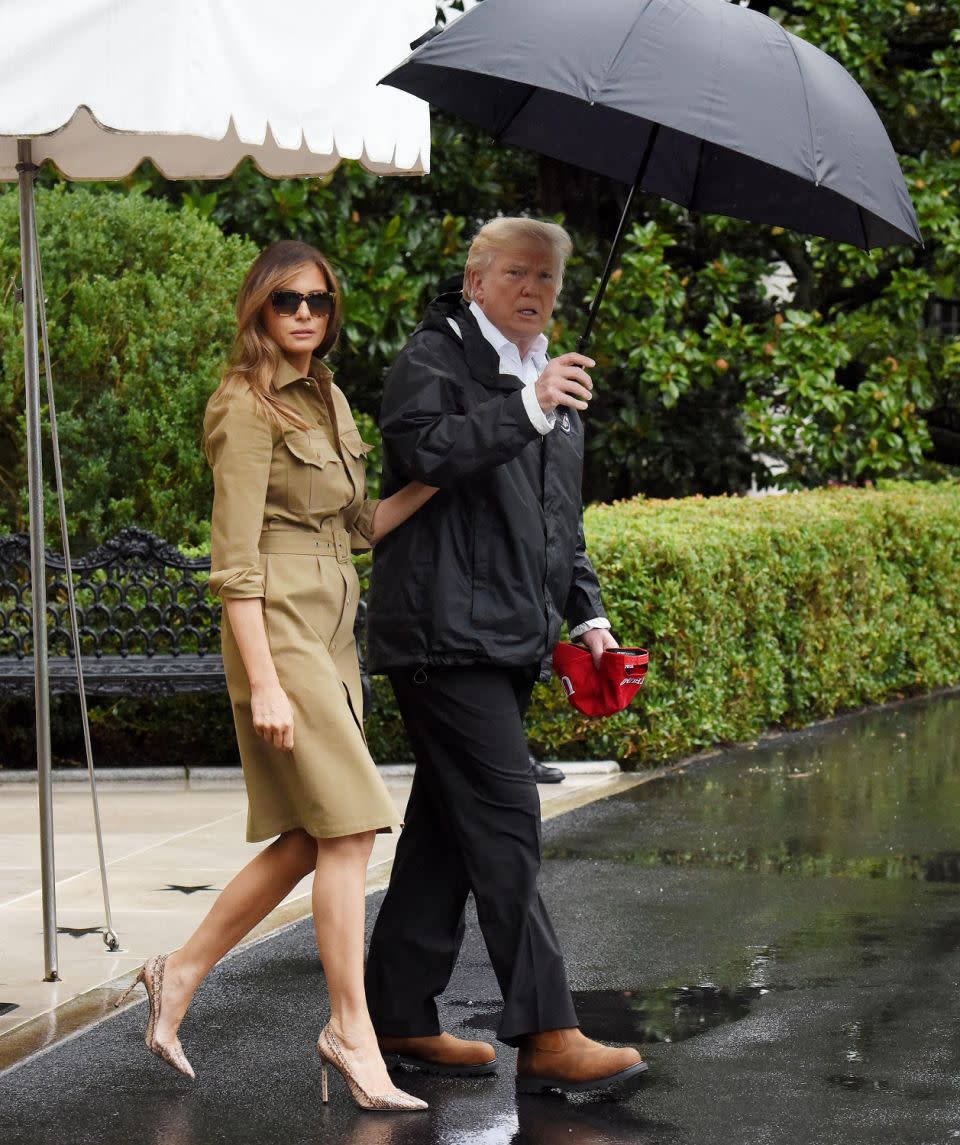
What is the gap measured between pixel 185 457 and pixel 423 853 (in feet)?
18.6

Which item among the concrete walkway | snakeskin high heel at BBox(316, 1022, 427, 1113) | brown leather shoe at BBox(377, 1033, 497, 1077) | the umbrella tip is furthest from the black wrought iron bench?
snakeskin high heel at BBox(316, 1022, 427, 1113)

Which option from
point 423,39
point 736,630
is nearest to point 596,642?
point 423,39

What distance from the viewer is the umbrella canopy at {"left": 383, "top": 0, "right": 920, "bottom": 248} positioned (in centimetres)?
434

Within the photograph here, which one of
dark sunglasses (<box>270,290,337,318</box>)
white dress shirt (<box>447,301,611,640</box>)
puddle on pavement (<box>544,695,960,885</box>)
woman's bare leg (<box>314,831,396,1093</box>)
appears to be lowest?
puddle on pavement (<box>544,695,960,885</box>)

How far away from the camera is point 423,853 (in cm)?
469

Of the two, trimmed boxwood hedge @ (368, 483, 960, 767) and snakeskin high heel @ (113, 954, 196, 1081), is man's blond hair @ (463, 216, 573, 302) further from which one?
trimmed boxwood hedge @ (368, 483, 960, 767)

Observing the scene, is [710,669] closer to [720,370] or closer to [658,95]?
[720,370]

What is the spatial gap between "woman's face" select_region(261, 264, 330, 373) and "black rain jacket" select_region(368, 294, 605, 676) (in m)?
0.21

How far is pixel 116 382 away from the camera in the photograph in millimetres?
10188

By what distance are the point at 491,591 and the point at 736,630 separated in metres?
5.84

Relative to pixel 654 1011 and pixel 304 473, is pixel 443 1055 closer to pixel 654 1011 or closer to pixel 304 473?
pixel 654 1011

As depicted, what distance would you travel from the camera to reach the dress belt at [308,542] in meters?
4.46

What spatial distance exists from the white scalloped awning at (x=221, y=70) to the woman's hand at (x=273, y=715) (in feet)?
4.42

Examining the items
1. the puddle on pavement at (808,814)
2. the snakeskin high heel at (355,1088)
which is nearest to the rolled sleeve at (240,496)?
the snakeskin high heel at (355,1088)
